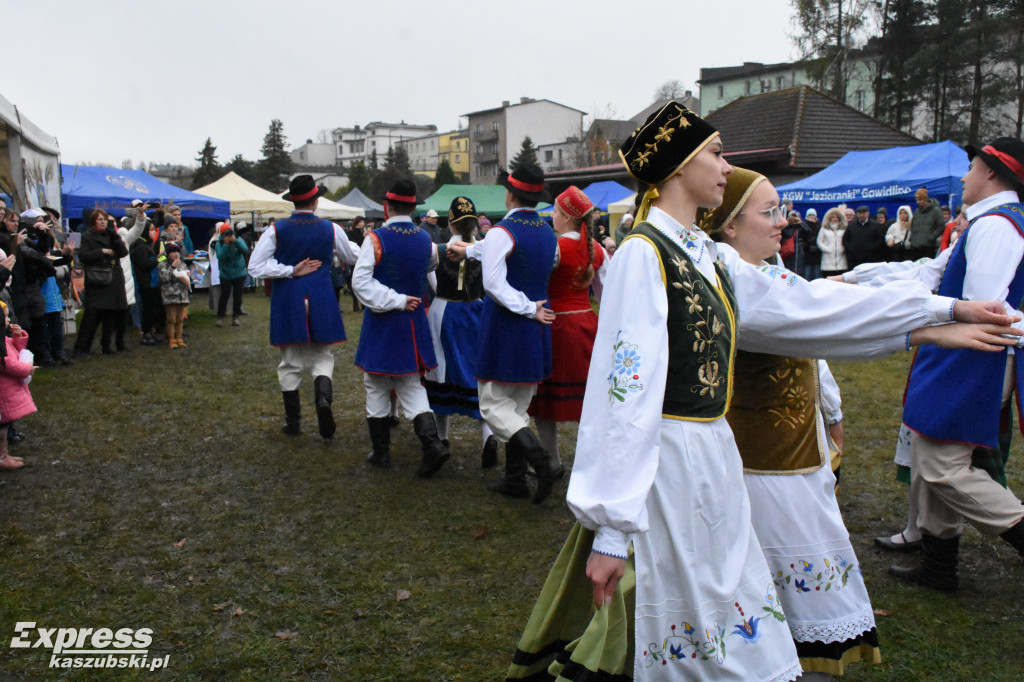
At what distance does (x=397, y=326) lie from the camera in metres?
5.48

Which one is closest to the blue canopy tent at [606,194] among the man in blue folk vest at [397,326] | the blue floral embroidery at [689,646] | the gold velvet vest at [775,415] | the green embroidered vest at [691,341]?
the man in blue folk vest at [397,326]

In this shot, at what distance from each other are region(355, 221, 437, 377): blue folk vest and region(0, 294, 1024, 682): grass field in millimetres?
756

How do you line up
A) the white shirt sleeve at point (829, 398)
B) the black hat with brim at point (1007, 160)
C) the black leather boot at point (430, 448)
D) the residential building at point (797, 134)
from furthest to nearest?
the residential building at point (797, 134)
the black leather boot at point (430, 448)
the black hat with brim at point (1007, 160)
the white shirt sleeve at point (829, 398)

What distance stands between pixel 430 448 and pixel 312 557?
138 cm

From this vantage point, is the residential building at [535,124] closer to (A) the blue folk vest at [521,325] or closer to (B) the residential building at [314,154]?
(B) the residential building at [314,154]

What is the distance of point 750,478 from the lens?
7.87 feet

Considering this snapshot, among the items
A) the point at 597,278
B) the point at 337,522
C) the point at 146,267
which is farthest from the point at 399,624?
the point at 146,267

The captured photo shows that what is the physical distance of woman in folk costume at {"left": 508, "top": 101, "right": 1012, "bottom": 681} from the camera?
1896 mm

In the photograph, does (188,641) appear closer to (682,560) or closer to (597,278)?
(682,560)

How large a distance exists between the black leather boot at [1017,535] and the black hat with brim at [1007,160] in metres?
1.42

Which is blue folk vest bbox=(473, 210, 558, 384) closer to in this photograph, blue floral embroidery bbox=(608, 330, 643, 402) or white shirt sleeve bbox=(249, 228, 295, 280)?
white shirt sleeve bbox=(249, 228, 295, 280)

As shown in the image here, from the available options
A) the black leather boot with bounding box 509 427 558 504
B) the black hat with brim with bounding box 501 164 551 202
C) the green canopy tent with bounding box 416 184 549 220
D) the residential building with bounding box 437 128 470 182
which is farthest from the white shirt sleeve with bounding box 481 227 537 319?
the residential building with bounding box 437 128 470 182

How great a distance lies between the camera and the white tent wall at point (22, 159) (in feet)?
32.6
